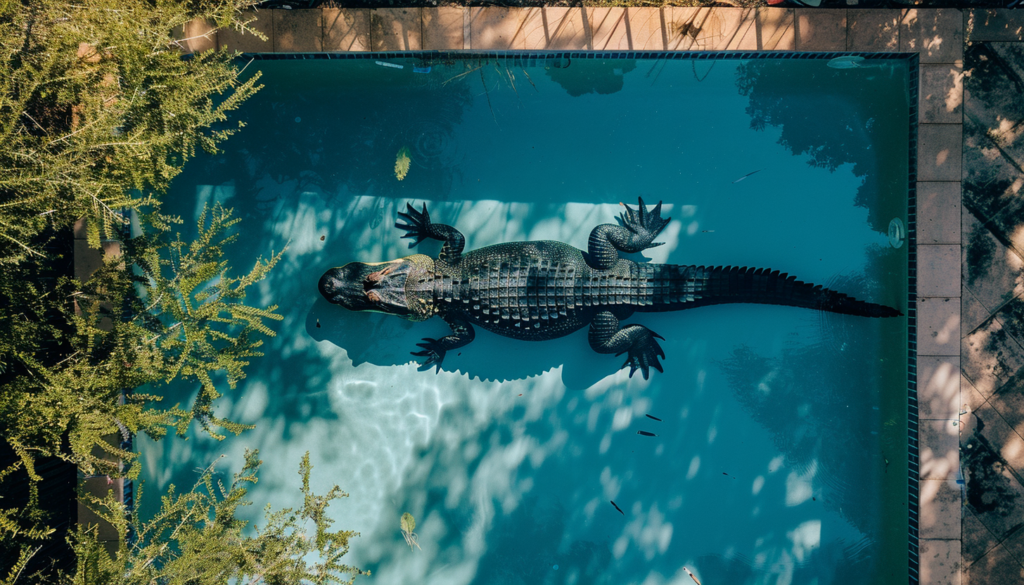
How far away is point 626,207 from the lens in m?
5.17

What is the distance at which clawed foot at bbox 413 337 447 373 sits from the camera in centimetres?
515

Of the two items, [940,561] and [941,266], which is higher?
[941,266]

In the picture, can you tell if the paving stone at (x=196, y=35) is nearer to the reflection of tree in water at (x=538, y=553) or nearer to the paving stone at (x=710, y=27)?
the paving stone at (x=710, y=27)

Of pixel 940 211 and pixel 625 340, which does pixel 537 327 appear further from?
pixel 940 211

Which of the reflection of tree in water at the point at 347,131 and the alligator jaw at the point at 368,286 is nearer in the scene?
the alligator jaw at the point at 368,286

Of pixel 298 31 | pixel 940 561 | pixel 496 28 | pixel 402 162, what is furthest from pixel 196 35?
pixel 940 561

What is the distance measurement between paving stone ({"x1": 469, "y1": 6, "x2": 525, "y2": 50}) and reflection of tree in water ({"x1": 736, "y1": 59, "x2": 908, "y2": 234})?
89.2 inches

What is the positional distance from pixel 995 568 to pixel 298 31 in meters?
8.63

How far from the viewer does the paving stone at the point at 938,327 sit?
499 cm

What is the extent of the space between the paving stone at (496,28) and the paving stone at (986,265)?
480cm

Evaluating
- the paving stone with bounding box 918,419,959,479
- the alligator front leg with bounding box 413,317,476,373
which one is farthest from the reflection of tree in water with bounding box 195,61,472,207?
the paving stone with bounding box 918,419,959,479

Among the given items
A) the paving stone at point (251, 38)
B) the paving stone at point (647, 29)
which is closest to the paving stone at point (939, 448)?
the paving stone at point (647, 29)

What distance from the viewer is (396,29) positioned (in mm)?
4859

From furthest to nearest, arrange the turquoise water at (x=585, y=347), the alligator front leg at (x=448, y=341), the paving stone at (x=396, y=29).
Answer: the turquoise water at (x=585, y=347) < the alligator front leg at (x=448, y=341) < the paving stone at (x=396, y=29)
